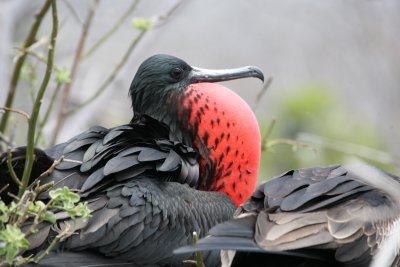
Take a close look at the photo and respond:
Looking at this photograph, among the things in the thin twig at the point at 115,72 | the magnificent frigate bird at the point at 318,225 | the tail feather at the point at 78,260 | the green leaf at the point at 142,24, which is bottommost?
the tail feather at the point at 78,260

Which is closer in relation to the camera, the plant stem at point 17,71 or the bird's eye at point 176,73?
the plant stem at point 17,71

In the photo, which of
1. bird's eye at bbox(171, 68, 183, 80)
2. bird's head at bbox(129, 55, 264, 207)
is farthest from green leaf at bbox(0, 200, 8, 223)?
bird's eye at bbox(171, 68, 183, 80)

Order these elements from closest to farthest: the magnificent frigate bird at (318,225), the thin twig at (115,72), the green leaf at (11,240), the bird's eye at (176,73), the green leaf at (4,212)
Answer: the green leaf at (11,240) < the green leaf at (4,212) < the magnificent frigate bird at (318,225) < the bird's eye at (176,73) < the thin twig at (115,72)

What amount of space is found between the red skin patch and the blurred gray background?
0.94 metres

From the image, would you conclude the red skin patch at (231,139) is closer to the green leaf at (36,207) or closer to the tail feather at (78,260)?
the tail feather at (78,260)

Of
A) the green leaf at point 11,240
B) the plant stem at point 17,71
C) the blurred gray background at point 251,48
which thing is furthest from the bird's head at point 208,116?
the green leaf at point 11,240

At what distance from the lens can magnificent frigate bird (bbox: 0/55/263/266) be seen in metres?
3.33

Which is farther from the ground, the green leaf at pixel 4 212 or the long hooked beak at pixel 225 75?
the long hooked beak at pixel 225 75

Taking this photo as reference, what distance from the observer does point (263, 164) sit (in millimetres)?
7941

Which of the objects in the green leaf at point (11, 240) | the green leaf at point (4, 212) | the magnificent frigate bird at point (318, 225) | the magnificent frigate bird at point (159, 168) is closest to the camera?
the green leaf at point (11, 240)

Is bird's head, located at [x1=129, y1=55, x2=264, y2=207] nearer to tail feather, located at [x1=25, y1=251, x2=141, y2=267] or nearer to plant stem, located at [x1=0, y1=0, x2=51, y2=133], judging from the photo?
plant stem, located at [x1=0, y1=0, x2=51, y2=133]

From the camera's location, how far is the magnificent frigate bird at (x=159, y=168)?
3326 millimetres

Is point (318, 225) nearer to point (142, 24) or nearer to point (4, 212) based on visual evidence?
point (4, 212)

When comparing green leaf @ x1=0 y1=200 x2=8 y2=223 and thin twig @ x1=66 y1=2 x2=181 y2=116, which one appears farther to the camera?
thin twig @ x1=66 y1=2 x2=181 y2=116
